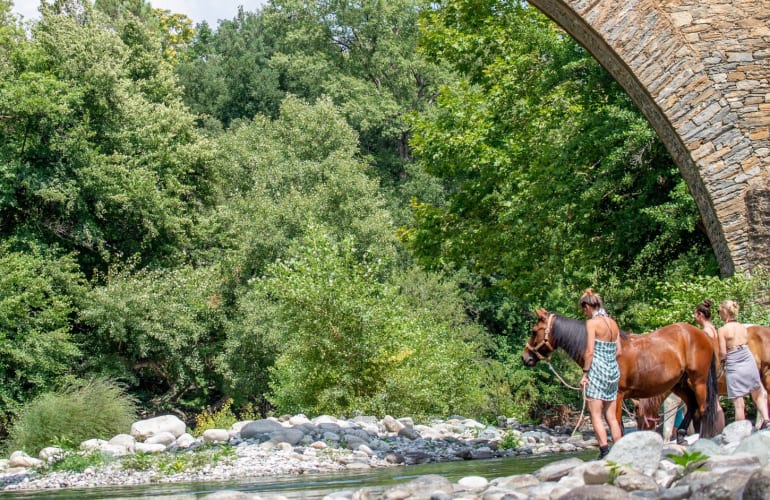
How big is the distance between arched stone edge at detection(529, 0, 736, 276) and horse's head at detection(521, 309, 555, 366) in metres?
3.50

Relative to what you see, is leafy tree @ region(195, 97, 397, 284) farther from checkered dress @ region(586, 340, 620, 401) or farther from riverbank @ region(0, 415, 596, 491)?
checkered dress @ region(586, 340, 620, 401)

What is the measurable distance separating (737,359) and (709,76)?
→ 11.8 ft

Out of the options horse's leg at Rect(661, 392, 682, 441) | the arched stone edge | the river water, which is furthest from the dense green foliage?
the river water

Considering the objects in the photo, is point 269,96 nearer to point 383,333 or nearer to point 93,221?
point 93,221

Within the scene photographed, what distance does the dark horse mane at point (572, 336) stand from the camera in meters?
8.16

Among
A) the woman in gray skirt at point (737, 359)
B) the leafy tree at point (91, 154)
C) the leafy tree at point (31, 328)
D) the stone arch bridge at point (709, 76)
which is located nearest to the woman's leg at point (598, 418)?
the woman in gray skirt at point (737, 359)

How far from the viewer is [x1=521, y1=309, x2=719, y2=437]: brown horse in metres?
8.23

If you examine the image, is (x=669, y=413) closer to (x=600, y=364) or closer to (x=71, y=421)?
(x=600, y=364)

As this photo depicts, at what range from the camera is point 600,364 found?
7.85 metres

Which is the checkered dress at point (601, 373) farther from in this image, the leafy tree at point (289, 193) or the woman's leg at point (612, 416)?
the leafy tree at point (289, 193)

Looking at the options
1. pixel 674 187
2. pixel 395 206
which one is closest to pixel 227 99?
pixel 395 206

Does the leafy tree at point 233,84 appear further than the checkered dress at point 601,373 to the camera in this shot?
Yes

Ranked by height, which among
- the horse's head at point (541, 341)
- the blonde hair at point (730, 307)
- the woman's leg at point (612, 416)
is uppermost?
the blonde hair at point (730, 307)

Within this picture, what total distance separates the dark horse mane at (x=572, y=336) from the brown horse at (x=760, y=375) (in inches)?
46.2
